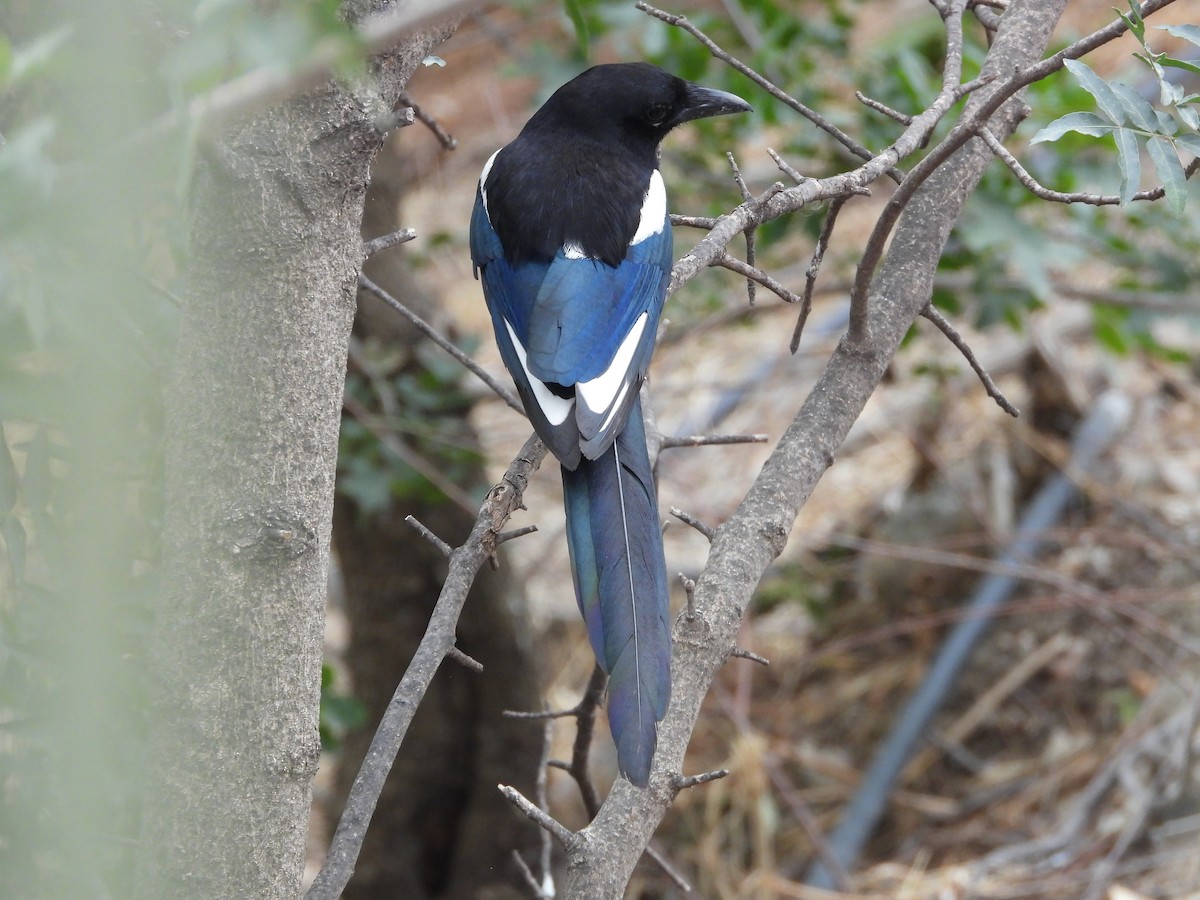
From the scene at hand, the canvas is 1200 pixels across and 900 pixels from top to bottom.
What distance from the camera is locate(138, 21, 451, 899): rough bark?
1.13m

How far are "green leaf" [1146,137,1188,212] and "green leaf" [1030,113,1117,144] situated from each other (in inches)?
2.0

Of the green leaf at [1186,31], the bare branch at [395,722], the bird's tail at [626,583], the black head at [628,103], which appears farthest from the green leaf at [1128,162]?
the black head at [628,103]

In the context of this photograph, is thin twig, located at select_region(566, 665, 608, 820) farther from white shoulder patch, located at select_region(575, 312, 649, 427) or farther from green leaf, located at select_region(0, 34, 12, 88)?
green leaf, located at select_region(0, 34, 12, 88)

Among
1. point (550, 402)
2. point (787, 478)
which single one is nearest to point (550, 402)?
point (550, 402)

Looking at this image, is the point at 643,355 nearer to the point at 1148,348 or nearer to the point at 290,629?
the point at 290,629

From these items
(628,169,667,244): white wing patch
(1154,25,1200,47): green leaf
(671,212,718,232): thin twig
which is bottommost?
(628,169,667,244): white wing patch

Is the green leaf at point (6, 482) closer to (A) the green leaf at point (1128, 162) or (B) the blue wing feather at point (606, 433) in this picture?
(B) the blue wing feather at point (606, 433)

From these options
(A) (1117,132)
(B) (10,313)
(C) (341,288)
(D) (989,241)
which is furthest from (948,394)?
(B) (10,313)

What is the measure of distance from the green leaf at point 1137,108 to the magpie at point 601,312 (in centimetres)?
71

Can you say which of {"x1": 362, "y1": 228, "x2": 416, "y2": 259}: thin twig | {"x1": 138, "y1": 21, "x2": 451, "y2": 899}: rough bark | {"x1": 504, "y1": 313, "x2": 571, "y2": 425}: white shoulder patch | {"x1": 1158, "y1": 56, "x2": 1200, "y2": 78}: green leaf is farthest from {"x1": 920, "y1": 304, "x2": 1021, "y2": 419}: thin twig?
{"x1": 138, "y1": 21, "x2": 451, "y2": 899}: rough bark

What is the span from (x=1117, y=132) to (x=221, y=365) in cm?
98

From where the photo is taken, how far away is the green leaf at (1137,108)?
4.44 ft

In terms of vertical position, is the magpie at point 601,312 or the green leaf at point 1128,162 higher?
the green leaf at point 1128,162

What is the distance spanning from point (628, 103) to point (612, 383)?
783 millimetres
